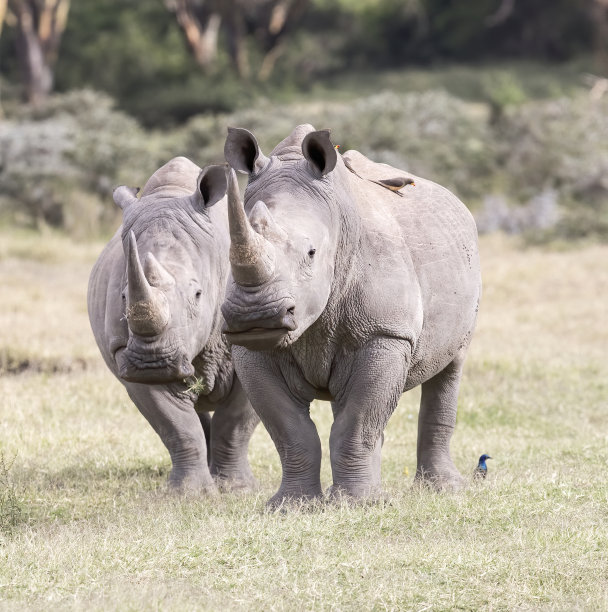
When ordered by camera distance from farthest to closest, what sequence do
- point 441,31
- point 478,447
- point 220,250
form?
point 441,31 → point 478,447 → point 220,250

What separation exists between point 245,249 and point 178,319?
1294mm

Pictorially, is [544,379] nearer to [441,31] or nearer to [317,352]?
[317,352]

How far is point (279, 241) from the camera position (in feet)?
17.5

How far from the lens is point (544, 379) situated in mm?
11188

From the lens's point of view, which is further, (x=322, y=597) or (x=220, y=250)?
(x=220, y=250)

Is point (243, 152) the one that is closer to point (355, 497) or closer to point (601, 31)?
point (355, 497)

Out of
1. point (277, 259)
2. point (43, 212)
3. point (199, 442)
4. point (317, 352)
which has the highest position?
point (277, 259)

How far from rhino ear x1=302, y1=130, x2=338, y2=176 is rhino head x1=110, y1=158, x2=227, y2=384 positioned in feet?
3.09

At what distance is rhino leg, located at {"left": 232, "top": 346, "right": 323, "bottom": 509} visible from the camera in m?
6.07

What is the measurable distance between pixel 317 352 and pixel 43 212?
16968 mm

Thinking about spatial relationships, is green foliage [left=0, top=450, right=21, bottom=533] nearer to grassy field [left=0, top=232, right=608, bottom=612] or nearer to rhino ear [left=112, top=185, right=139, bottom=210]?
grassy field [left=0, top=232, right=608, bottom=612]

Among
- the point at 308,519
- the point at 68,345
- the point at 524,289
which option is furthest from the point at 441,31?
the point at 308,519

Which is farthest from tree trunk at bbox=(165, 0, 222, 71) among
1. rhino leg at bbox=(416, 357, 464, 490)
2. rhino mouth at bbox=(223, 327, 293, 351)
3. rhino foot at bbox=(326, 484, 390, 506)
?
rhino mouth at bbox=(223, 327, 293, 351)

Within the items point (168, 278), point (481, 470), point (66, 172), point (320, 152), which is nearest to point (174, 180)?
point (168, 278)
